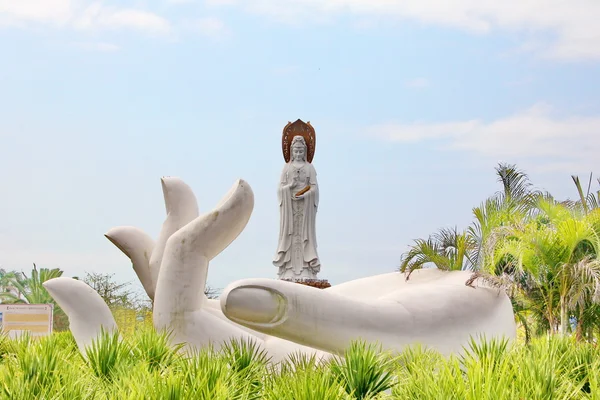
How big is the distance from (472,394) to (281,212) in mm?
12838

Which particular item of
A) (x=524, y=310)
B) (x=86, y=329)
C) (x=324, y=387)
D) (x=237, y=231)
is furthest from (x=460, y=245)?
(x=524, y=310)

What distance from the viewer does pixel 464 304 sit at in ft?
27.5

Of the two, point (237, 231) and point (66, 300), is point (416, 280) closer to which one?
point (237, 231)

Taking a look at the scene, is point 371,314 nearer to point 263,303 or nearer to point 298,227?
point 263,303

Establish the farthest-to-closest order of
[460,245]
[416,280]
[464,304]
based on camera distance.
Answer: [460,245], [416,280], [464,304]

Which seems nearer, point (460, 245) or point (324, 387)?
point (324, 387)

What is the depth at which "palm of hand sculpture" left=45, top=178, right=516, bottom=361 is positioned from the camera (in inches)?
288

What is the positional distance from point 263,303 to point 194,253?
3.98 ft

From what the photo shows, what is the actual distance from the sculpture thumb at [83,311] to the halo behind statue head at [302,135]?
9175 mm

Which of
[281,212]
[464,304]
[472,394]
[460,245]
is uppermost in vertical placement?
[281,212]

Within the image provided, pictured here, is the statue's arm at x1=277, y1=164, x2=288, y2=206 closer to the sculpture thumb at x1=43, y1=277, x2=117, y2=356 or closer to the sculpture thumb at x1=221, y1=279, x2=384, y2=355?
the sculpture thumb at x1=43, y1=277, x2=117, y2=356

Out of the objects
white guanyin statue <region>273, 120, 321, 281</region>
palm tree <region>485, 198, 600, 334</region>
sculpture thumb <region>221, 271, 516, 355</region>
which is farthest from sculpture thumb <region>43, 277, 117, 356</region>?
white guanyin statue <region>273, 120, 321, 281</region>

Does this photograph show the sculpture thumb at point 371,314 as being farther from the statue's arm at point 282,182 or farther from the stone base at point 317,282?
the statue's arm at point 282,182

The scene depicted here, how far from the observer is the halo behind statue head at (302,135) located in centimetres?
1730
